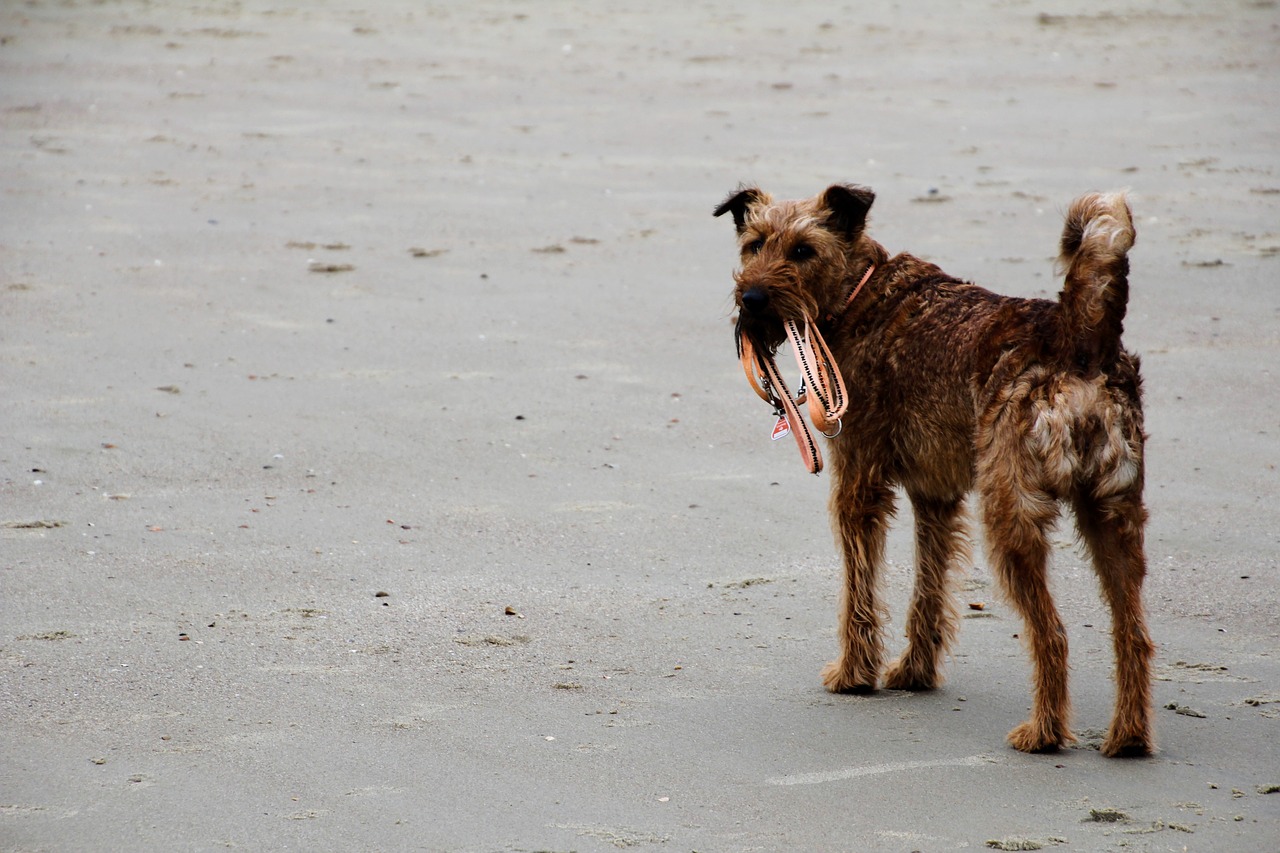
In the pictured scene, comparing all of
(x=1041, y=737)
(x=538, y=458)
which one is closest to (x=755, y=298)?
(x=1041, y=737)

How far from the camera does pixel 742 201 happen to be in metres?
5.56

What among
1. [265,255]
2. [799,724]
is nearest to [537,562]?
[799,724]

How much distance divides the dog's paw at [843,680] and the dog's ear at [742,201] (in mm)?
1705

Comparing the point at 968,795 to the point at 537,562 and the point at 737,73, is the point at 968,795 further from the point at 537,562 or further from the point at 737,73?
the point at 737,73

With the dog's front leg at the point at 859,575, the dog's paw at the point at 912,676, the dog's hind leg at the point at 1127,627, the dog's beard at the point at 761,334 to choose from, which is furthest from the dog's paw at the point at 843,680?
the dog's beard at the point at 761,334

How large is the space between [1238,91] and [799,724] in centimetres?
1189

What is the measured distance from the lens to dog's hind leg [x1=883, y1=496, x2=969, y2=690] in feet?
17.6

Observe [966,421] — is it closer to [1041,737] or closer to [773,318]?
[773,318]

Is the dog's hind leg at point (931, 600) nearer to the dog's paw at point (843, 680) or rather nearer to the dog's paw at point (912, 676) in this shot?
the dog's paw at point (912, 676)

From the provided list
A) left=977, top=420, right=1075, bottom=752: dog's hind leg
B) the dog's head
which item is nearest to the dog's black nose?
the dog's head

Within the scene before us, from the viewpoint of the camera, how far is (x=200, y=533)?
6.48 meters

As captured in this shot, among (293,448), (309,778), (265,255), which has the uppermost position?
(265,255)

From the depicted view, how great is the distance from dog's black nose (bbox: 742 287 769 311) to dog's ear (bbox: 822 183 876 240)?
1.49 ft

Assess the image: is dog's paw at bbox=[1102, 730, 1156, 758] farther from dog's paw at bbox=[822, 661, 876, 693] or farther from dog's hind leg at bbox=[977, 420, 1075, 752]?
dog's paw at bbox=[822, 661, 876, 693]
